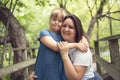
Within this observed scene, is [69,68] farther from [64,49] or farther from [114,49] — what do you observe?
[114,49]

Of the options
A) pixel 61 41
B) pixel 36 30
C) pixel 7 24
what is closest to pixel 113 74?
pixel 61 41

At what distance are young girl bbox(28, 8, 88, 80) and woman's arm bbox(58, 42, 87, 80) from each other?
2.0 inches

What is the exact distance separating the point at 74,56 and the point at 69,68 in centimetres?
13

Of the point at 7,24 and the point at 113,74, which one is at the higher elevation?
the point at 7,24

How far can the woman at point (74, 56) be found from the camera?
2188mm

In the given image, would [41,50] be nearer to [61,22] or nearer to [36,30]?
[61,22]

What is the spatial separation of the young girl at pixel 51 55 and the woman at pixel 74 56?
0.17 ft

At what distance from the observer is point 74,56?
2256 millimetres

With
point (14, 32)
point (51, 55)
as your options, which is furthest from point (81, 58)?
point (14, 32)

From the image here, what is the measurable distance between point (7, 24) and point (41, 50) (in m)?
5.71

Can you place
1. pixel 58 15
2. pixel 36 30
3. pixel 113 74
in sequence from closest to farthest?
pixel 58 15
pixel 113 74
pixel 36 30

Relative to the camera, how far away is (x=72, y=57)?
2.28m

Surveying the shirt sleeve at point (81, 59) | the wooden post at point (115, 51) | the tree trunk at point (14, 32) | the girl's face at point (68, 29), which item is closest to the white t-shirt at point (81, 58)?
the shirt sleeve at point (81, 59)

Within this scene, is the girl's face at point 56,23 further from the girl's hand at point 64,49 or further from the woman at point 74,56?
the girl's hand at point 64,49
